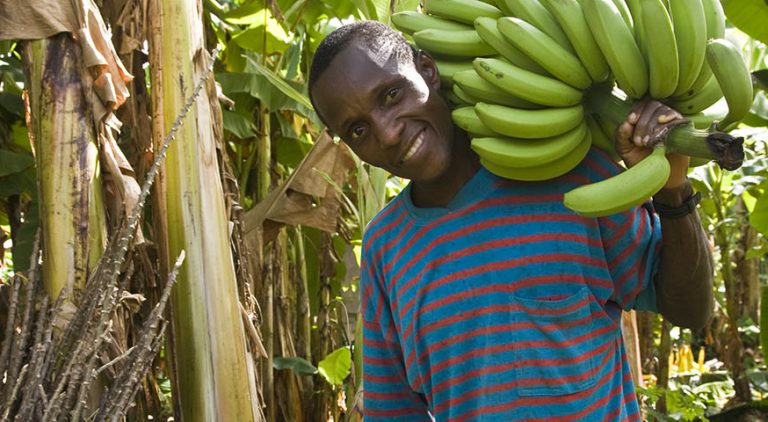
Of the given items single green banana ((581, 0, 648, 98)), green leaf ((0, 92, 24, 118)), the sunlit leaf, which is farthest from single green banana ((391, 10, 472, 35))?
the sunlit leaf

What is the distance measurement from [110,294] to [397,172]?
0.63 meters

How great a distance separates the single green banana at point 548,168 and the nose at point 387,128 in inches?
5.3

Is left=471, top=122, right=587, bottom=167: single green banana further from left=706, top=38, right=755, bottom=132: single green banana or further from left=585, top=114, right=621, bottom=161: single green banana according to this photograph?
left=706, top=38, right=755, bottom=132: single green banana

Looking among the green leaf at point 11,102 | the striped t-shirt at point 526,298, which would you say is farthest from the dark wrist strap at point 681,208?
the green leaf at point 11,102

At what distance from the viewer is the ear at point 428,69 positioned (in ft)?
4.48

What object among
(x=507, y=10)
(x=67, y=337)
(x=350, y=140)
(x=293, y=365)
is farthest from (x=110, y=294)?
(x=293, y=365)

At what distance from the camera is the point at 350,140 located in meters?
Result: 1.36

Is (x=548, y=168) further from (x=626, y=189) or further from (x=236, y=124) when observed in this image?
(x=236, y=124)

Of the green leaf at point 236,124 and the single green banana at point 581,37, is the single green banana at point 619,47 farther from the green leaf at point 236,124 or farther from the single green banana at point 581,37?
the green leaf at point 236,124

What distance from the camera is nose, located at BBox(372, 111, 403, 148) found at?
50.8 inches

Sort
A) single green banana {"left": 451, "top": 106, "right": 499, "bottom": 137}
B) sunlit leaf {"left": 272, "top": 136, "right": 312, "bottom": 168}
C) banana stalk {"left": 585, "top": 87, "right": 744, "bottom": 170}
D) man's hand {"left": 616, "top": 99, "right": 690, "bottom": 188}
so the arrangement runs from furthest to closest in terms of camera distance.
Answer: sunlit leaf {"left": 272, "top": 136, "right": 312, "bottom": 168} < single green banana {"left": 451, "top": 106, "right": 499, "bottom": 137} < man's hand {"left": 616, "top": 99, "right": 690, "bottom": 188} < banana stalk {"left": 585, "top": 87, "right": 744, "bottom": 170}

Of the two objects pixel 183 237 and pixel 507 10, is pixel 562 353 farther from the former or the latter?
pixel 183 237

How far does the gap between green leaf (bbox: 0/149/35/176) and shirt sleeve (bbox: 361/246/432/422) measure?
5.44 ft

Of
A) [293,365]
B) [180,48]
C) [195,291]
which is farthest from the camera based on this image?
[293,365]
